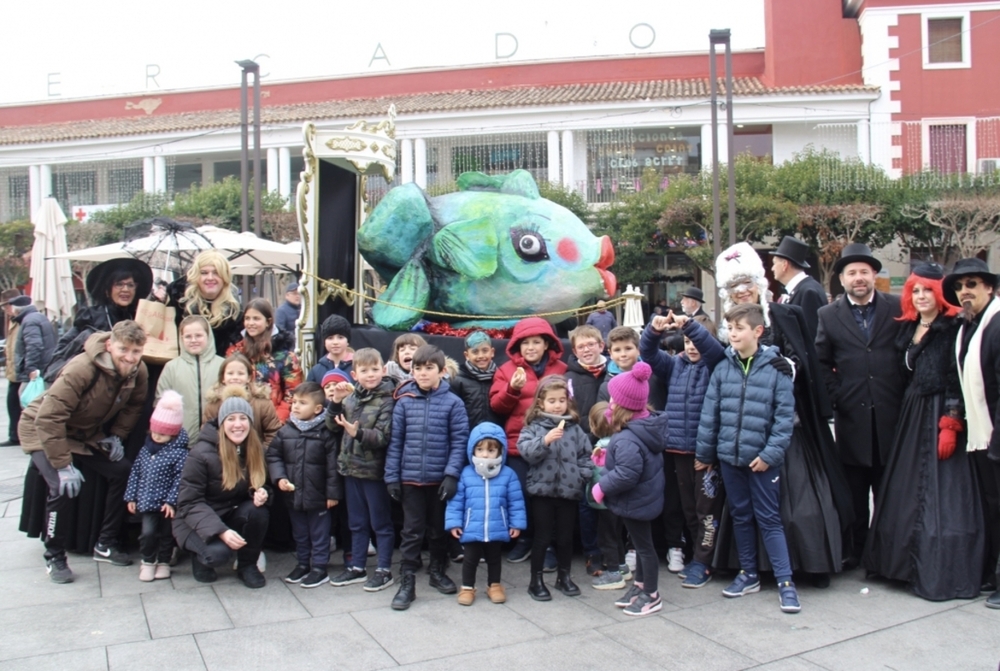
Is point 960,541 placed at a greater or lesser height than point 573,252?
lesser

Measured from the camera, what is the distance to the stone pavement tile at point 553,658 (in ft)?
12.2

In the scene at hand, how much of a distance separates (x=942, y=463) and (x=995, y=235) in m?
19.2

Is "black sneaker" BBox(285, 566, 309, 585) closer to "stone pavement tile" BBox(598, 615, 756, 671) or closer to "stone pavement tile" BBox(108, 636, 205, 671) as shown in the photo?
"stone pavement tile" BBox(108, 636, 205, 671)

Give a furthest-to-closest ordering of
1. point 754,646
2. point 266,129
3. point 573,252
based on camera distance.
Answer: point 266,129
point 573,252
point 754,646

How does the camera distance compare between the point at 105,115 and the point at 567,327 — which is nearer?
the point at 567,327

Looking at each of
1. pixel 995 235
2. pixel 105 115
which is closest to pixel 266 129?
pixel 105 115

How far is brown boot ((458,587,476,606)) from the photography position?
4.54 m

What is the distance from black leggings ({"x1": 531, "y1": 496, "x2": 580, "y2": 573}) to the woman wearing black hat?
3064 millimetres

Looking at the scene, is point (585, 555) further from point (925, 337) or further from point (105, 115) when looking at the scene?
point (105, 115)

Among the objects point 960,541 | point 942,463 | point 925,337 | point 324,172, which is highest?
point 324,172

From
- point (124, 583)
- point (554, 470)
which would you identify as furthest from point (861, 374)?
point (124, 583)

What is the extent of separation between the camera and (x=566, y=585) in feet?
15.5

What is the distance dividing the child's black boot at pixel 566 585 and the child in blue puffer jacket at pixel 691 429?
2.09ft

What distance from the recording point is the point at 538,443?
15.2ft
